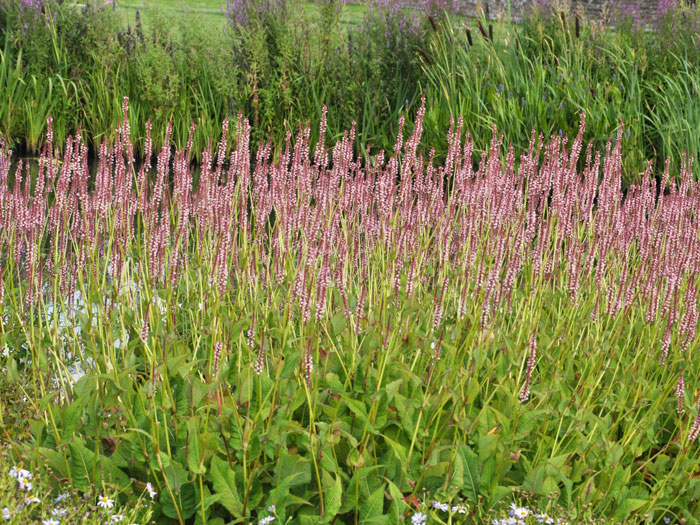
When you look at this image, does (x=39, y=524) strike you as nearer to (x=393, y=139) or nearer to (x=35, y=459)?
(x=35, y=459)

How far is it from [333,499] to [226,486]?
338mm

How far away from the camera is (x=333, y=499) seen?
251 cm

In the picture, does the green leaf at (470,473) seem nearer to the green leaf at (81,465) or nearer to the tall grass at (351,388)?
the tall grass at (351,388)

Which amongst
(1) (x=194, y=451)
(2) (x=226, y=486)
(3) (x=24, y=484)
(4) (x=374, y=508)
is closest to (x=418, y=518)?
(4) (x=374, y=508)

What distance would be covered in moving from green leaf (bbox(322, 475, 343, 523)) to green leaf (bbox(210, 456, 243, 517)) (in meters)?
0.27

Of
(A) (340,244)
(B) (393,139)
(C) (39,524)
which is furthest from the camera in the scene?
(B) (393,139)

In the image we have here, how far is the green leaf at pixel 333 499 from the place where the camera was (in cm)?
249

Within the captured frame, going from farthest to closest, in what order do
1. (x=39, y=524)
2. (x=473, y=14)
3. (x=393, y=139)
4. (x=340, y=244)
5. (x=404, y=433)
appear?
(x=473, y=14)
(x=393, y=139)
(x=340, y=244)
(x=404, y=433)
(x=39, y=524)

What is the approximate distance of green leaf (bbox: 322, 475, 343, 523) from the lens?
2486 millimetres

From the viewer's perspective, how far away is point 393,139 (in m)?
9.07

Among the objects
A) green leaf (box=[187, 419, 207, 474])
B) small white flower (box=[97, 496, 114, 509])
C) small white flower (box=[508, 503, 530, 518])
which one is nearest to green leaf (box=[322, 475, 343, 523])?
green leaf (box=[187, 419, 207, 474])

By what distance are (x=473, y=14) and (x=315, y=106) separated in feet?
38.6

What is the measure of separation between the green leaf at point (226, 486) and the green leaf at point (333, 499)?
0.27 meters

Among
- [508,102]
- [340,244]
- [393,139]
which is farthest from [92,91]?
[340,244]
